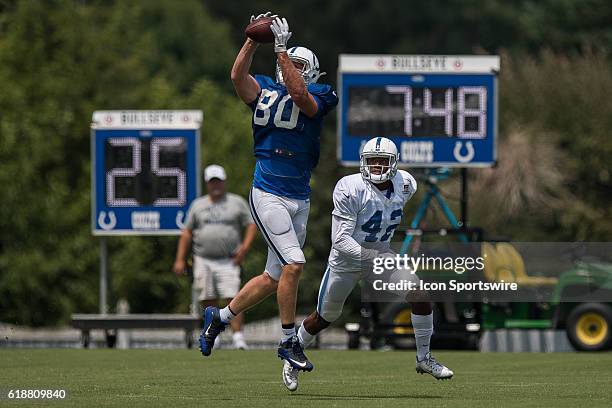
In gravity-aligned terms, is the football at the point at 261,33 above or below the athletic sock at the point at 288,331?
above

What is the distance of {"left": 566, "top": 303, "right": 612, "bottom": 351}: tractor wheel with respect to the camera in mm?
18297

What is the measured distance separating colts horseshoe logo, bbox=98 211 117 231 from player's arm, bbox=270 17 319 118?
9.55 meters

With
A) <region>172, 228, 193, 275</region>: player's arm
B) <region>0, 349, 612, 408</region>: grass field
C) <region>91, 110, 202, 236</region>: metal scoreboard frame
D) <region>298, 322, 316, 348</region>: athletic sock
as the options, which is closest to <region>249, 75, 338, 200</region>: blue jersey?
<region>298, 322, 316, 348</region>: athletic sock

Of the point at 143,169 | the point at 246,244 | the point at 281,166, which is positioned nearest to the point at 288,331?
the point at 281,166

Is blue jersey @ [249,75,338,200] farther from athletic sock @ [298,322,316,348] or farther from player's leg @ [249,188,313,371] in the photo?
athletic sock @ [298,322,316,348]

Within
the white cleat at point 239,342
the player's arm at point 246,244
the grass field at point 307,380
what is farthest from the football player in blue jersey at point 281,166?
the player's arm at point 246,244

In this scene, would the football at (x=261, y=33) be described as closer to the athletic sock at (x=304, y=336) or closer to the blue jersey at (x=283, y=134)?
the blue jersey at (x=283, y=134)

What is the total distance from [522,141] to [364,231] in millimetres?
22903

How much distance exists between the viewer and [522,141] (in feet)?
111

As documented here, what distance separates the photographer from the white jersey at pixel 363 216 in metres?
11.2

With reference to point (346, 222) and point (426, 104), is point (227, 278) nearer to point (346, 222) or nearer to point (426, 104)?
point (426, 104)

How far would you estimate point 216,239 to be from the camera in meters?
17.6

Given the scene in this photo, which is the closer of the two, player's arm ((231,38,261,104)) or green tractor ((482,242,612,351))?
player's arm ((231,38,261,104))

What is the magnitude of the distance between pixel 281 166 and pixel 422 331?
1471mm
